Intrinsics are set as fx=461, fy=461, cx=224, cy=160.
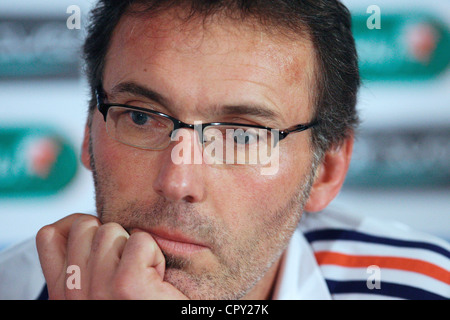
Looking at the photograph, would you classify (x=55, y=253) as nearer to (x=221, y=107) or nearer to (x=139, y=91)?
(x=139, y=91)

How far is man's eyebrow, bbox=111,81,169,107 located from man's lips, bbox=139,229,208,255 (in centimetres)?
39

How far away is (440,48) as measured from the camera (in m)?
3.18

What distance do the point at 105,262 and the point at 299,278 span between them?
956mm

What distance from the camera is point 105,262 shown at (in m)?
1.31

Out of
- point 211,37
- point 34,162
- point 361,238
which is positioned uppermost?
point 211,37

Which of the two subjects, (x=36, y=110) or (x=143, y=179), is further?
(x=36, y=110)

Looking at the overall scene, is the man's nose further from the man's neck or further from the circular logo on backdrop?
the circular logo on backdrop

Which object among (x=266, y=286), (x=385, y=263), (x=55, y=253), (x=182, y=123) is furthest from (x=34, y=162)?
(x=385, y=263)

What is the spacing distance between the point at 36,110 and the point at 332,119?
203 centimetres

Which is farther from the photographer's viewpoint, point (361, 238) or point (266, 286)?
point (361, 238)

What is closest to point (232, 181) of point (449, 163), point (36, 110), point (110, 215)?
point (110, 215)

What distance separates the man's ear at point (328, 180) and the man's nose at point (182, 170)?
25.8 inches

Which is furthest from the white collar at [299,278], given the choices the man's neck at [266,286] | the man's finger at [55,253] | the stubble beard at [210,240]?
the man's finger at [55,253]
